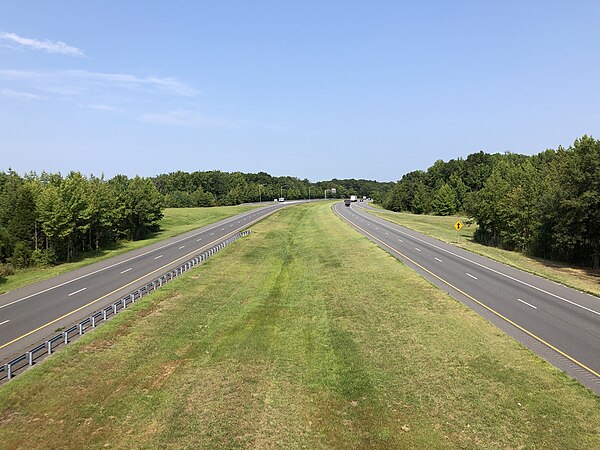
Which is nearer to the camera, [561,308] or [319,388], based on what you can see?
[319,388]

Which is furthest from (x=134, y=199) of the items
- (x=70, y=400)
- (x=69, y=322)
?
(x=70, y=400)

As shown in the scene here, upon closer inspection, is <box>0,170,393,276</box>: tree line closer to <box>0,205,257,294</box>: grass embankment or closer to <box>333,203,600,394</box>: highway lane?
<box>0,205,257,294</box>: grass embankment

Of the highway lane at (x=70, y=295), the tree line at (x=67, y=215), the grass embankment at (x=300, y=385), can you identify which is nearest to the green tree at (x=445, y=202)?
the tree line at (x=67, y=215)

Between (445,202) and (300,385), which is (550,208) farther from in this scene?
(445,202)

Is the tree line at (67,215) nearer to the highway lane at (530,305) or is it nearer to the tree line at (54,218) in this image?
the tree line at (54,218)

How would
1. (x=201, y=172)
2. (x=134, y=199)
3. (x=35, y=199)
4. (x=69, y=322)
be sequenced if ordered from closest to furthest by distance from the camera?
(x=69, y=322), (x=35, y=199), (x=134, y=199), (x=201, y=172)

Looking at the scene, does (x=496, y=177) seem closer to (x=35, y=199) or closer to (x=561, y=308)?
(x=561, y=308)

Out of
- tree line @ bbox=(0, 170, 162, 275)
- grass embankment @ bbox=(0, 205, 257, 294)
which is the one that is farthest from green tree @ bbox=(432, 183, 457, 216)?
tree line @ bbox=(0, 170, 162, 275)
